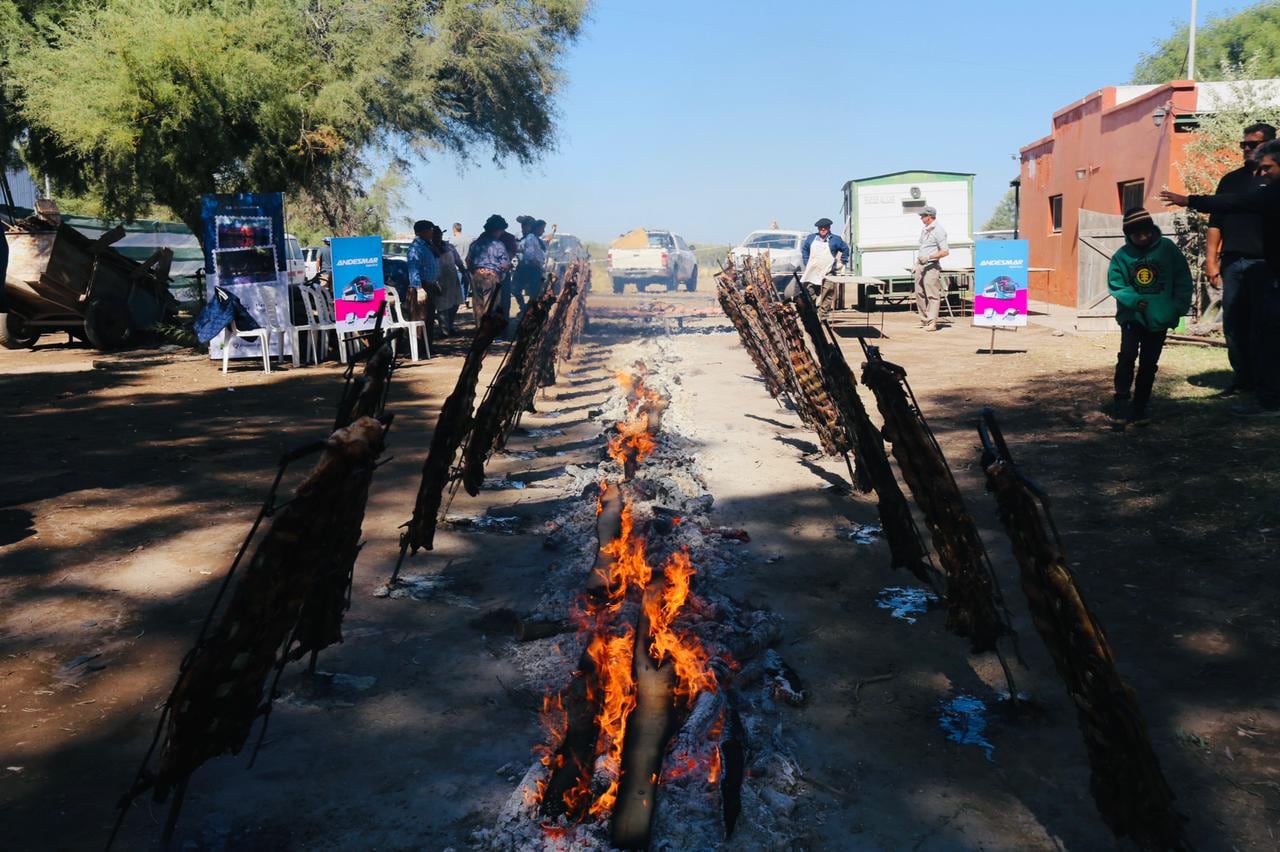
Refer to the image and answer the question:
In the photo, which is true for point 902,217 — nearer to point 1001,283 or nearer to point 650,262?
point 1001,283

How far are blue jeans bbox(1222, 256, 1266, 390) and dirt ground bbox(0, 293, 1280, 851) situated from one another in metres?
0.44

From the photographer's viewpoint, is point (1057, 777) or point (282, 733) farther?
point (282, 733)

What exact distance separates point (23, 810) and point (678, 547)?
3.46m

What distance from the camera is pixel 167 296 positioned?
63.1 ft

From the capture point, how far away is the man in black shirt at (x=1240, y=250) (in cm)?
852

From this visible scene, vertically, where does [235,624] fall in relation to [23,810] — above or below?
above

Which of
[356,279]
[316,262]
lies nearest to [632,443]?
[356,279]

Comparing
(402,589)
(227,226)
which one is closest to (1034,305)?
(227,226)

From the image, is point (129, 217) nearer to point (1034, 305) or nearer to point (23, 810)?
point (23, 810)

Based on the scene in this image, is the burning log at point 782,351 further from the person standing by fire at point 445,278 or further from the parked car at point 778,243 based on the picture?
the parked car at point 778,243

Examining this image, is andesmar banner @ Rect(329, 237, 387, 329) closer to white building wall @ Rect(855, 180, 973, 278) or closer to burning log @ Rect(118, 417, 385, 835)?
white building wall @ Rect(855, 180, 973, 278)

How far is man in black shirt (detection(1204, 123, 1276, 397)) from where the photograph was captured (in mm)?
8516

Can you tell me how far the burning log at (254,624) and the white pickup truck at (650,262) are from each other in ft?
115

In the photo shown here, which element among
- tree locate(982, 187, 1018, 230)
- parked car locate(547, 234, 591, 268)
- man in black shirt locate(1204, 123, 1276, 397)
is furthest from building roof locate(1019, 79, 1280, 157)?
tree locate(982, 187, 1018, 230)
